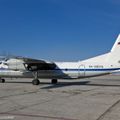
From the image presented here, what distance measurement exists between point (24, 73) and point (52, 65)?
363 cm

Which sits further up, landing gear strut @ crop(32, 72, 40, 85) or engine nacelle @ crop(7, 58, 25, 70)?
engine nacelle @ crop(7, 58, 25, 70)

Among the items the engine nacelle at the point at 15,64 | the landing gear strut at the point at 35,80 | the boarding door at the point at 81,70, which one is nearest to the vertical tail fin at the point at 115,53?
the boarding door at the point at 81,70

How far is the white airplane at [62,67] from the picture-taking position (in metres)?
29.9

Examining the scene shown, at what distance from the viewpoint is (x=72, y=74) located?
3172 centimetres

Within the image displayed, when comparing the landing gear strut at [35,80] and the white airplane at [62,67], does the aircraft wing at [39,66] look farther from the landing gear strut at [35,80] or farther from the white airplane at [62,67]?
the landing gear strut at [35,80]

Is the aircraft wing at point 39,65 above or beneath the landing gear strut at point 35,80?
above

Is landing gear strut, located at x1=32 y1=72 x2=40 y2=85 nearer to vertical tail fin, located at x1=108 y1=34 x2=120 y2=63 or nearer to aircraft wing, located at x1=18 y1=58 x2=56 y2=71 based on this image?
aircraft wing, located at x1=18 y1=58 x2=56 y2=71

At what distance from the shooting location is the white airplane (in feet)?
98.0

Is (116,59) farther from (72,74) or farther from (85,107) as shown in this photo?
(85,107)

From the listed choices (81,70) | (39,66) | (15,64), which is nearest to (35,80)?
(39,66)

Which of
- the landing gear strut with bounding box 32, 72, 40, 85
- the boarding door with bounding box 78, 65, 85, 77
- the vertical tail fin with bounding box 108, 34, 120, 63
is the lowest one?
the landing gear strut with bounding box 32, 72, 40, 85

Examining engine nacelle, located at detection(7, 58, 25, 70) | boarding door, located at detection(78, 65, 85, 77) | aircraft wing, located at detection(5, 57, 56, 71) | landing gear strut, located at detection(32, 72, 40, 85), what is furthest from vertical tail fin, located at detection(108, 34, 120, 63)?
engine nacelle, located at detection(7, 58, 25, 70)

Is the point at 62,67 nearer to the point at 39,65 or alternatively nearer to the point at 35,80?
the point at 39,65

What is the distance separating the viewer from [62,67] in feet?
106
